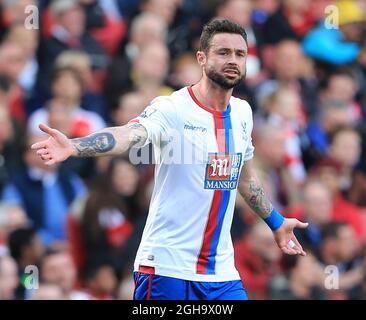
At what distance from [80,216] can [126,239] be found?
0.48 meters

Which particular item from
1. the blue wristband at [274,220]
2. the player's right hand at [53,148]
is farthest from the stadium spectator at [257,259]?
the player's right hand at [53,148]

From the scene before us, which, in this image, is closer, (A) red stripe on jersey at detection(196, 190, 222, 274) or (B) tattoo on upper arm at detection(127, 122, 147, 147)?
(B) tattoo on upper arm at detection(127, 122, 147, 147)

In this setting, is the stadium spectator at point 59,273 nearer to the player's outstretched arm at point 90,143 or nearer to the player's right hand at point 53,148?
the player's outstretched arm at point 90,143

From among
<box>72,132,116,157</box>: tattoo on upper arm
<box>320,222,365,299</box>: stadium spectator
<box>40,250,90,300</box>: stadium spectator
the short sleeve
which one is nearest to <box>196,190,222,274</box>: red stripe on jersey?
the short sleeve

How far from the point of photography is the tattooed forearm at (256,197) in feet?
28.5

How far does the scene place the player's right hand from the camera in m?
7.06

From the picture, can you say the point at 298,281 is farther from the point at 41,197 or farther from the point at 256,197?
the point at 256,197

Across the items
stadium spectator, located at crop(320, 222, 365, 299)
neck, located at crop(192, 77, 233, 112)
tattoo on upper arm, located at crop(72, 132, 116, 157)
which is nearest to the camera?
tattoo on upper arm, located at crop(72, 132, 116, 157)

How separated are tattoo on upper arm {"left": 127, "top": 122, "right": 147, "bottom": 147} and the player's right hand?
22.7 inches

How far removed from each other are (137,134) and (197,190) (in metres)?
0.62

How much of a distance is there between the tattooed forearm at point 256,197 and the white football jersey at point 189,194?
441 millimetres

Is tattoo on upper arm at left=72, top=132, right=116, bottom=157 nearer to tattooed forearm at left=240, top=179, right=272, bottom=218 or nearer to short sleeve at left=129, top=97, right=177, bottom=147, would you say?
short sleeve at left=129, top=97, right=177, bottom=147

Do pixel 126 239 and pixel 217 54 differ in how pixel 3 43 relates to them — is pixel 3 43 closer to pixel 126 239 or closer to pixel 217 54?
pixel 126 239
